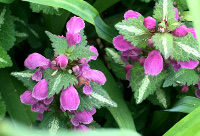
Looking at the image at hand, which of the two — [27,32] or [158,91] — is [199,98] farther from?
[27,32]

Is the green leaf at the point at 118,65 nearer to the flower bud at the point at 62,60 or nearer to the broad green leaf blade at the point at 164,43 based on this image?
the broad green leaf blade at the point at 164,43

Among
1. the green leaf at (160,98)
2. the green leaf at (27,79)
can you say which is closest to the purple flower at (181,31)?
the green leaf at (160,98)

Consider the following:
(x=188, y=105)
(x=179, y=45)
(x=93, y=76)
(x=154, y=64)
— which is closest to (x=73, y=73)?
(x=93, y=76)

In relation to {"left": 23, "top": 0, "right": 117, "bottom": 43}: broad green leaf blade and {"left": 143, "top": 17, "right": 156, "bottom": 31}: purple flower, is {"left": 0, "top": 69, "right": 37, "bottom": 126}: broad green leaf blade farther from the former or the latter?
{"left": 143, "top": 17, "right": 156, "bottom": 31}: purple flower

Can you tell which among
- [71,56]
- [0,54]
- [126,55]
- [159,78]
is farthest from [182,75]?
[0,54]

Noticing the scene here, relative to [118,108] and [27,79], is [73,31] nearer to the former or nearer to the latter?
[27,79]
